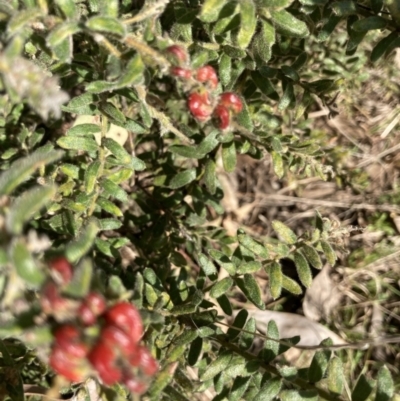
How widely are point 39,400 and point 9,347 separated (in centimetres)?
97

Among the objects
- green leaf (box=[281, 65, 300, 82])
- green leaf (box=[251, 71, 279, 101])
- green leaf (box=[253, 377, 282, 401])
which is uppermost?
green leaf (box=[281, 65, 300, 82])

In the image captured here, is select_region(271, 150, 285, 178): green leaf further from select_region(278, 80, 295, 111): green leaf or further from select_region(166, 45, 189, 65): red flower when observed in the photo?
select_region(166, 45, 189, 65): red flower

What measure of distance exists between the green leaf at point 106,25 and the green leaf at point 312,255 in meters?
1.60

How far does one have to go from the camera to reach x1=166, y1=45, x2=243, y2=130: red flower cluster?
2213 mm

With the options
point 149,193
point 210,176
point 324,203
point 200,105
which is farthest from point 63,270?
point 324,203

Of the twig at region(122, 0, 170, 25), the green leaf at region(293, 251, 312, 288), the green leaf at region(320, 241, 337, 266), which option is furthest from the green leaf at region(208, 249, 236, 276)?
the twig at region(122, 0, 170, 25)

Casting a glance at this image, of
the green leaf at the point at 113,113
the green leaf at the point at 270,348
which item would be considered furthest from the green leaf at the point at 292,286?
the green leaf at the point at 113,113

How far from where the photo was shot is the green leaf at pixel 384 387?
8.13ft

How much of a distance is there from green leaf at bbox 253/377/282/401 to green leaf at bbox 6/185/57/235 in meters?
1.45

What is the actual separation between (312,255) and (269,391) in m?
0.82

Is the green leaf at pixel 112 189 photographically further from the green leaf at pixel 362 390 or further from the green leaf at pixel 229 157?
the green leaf at pixel 362 390

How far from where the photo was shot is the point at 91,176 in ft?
9.97

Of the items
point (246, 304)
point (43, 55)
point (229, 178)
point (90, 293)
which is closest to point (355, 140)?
point (229, 178)

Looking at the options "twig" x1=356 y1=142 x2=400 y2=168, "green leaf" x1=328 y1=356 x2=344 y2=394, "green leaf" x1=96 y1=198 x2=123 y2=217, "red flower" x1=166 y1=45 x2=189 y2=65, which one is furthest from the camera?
"twig" x1=356 y1=142 x2=400 y2=168
